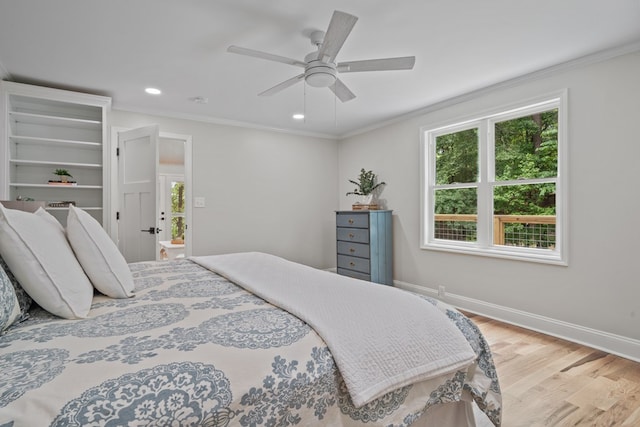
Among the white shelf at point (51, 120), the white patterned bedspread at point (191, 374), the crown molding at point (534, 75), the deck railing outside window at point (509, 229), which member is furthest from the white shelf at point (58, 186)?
the deck railing outside window at point (509, 229)

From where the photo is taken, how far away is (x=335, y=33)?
182 centimetres

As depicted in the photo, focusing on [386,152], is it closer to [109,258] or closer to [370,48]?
[370,48]

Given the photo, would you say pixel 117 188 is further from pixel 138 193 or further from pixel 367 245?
pixel 367 245

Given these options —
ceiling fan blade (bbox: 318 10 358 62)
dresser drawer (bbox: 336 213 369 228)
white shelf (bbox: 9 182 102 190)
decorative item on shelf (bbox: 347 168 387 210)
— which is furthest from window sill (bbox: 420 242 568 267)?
white shelf (bbox: 9 182 102 190)

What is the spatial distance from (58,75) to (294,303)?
10.6 feet

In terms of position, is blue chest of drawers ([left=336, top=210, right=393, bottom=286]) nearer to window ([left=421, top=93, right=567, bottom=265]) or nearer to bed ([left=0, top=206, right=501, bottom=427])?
window ([left=421, top=93, right=567, bottom=265])

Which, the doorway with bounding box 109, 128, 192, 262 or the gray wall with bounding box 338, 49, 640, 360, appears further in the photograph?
the doorway with bounding box 109, 128, 192, 262

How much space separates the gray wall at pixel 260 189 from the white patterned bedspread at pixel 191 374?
10.0 feet

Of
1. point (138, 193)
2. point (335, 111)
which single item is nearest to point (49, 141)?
point (138, 193)

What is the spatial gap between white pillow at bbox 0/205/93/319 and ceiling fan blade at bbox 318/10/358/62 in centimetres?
162

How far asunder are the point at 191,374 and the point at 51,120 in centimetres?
371

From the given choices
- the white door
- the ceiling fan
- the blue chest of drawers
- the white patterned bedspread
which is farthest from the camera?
the blue chest of drawers

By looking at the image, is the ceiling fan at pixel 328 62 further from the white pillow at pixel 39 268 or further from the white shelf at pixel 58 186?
the white shelf at pixel 58 186

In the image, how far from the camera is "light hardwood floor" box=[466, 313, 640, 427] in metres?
1.73
